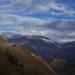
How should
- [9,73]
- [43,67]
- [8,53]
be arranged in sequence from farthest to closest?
1. [43,67]
2. [8,53]
3. [9,73]

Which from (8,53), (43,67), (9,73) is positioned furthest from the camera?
(43,67)

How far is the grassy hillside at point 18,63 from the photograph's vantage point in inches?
1040

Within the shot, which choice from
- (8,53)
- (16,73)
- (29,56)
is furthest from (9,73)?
(29,56)

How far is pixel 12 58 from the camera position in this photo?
2730cm

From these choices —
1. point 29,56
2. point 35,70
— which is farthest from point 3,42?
point 35,70

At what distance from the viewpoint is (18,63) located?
27.2m

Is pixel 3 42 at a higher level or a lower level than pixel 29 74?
higher

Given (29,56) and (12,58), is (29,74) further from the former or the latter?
(29,56)

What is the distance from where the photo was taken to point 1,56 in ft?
89.7

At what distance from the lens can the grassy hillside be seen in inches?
1040

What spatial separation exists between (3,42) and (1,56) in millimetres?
4354

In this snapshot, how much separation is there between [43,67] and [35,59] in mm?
1095

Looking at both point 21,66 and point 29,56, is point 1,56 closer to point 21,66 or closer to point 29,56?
point 21,66

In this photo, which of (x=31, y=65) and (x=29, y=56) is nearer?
(x=31, y=65)
